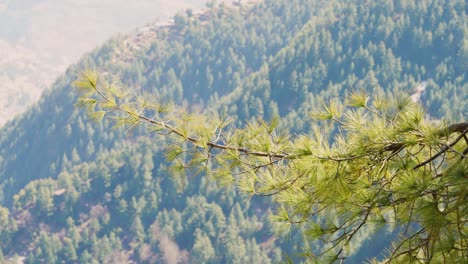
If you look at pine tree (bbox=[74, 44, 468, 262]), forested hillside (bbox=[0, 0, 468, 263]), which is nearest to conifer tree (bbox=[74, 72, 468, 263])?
pine tree (bbox=[74, 44, 468, 262])

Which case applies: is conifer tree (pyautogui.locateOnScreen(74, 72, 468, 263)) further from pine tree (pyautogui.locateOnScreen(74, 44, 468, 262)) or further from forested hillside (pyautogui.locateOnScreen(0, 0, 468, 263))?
forested hillside (pyautogui.locateOnScreen(0, 0, 468, 263))

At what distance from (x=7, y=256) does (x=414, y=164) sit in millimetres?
132456

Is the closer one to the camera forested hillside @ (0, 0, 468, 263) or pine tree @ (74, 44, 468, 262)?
pine tree @ (74, 44, 468, 262)

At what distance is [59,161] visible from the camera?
18638 centimetres

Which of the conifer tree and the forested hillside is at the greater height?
the conifer tree

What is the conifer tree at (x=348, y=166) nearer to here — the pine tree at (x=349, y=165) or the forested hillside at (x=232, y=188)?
the pine tree at (x=349, y=165)

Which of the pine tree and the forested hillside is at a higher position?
the pine tree

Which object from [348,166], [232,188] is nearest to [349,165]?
[348,166]

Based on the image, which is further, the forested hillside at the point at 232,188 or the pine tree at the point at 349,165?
the forested hillside at the point at 232,188

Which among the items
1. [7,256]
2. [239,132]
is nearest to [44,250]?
[7,256]

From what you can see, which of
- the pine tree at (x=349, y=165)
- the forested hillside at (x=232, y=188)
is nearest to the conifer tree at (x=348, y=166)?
→ the pine tree at (x=349, y=165)

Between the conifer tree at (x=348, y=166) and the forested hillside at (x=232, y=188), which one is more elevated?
the conifer tree at (x=348, y=166)

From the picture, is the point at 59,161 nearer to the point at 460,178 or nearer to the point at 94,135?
the point at 94,135

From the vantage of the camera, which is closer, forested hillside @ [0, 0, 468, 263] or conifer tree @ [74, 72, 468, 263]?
conifer tree @ [74, 72, 468, 263]
